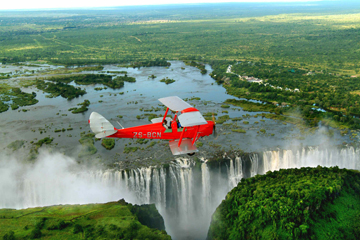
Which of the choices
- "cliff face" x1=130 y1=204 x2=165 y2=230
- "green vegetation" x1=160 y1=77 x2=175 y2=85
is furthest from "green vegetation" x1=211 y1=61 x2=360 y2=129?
"cliff face" x1=130 y1=204 x2=165 y2=230

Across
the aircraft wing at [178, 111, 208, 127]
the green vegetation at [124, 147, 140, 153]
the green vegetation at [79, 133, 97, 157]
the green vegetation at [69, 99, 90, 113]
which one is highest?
the aircraft wing at [178, 111, 208, 127]

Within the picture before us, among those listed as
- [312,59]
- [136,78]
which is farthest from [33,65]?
[312,59]

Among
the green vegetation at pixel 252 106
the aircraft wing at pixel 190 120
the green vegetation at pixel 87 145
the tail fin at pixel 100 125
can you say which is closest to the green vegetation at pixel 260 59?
the green vegetation at pixel 252 106

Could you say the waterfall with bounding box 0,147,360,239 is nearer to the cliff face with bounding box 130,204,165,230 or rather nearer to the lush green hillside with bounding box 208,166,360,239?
the cliff face with bounding box 130,204,165,230

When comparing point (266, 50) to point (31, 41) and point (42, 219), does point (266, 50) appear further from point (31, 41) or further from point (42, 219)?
point (31, 41)

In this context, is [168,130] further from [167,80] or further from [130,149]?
[167,80]

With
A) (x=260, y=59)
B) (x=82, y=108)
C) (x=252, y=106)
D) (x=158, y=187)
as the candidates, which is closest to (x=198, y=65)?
(x=260, y=59)

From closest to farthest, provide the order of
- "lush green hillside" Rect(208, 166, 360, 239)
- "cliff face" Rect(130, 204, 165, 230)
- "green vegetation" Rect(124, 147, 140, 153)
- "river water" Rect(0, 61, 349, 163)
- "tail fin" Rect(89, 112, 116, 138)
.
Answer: "tail fin" Rect(89, 112, 116, 138) → "lush green hillside" Rect(208, 166, 360, 239) → "cliff face" Rect(130, 204, 165, 230) → "green vegetation" Rect(124, 147, 140, 153) → "river water" Rect(0, 61, 349, 163)
